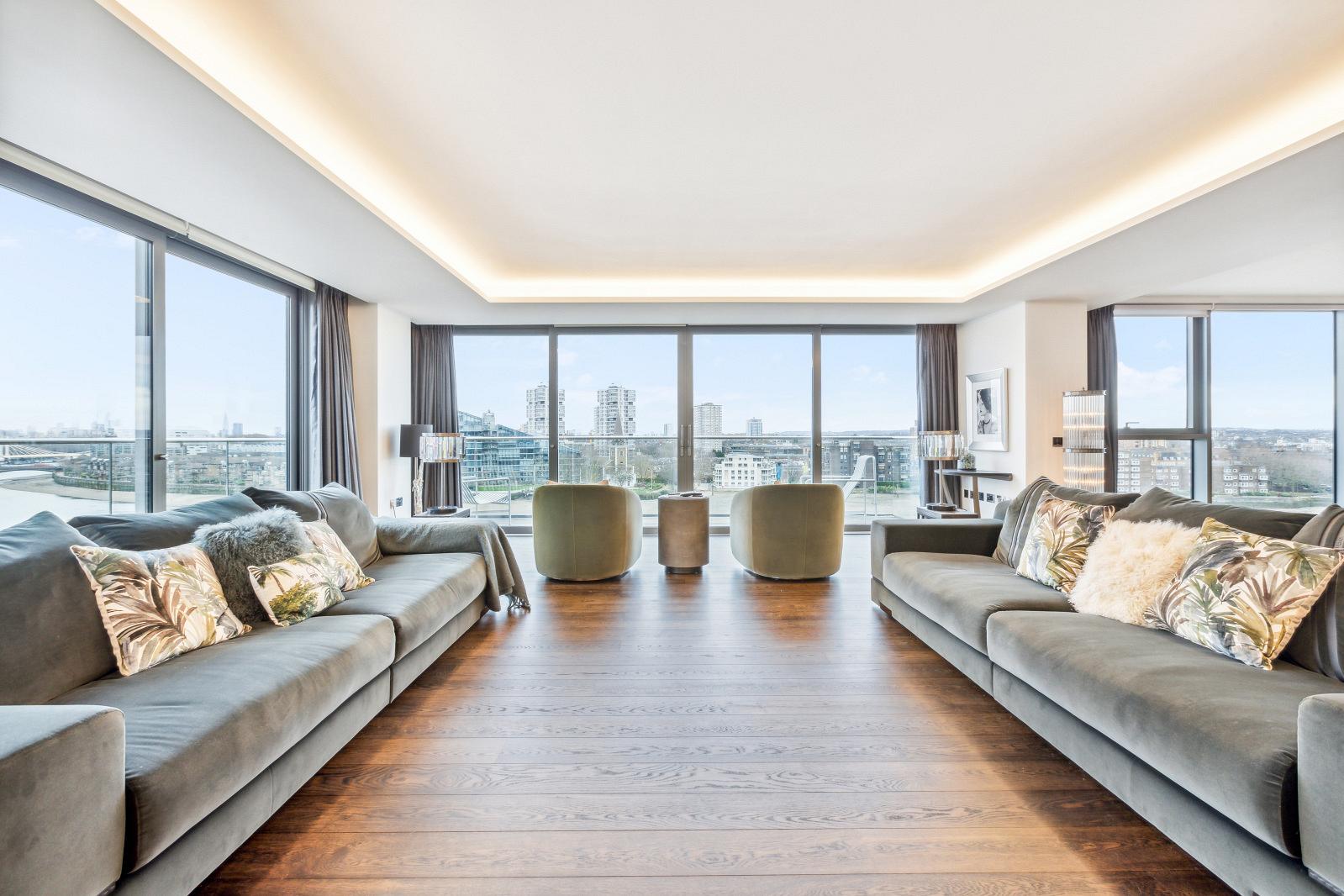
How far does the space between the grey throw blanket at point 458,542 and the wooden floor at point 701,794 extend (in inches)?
23.0

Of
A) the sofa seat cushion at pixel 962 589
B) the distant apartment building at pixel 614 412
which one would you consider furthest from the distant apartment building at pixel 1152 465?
the distant apartment building at pixel 614 412

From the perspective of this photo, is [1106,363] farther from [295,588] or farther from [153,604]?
[153,604]

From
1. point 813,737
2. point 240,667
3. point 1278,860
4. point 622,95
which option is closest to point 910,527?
point 813,737

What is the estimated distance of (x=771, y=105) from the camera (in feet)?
8.23

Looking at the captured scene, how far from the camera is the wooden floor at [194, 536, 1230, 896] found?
139 centimetres

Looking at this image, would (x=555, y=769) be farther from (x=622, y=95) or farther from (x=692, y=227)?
(x=692, y=227)

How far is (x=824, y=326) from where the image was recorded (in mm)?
6250

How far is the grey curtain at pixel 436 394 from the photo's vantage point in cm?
606

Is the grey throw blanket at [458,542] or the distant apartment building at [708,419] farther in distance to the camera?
the distant apartment building at [708,419]

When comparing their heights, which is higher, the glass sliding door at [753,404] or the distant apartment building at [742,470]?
the glass sliding door at [753,404]

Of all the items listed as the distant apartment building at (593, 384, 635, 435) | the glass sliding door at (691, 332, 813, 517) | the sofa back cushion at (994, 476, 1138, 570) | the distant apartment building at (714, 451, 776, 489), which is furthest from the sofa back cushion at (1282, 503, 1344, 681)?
the distant apartment building at (593, 384, 635, 435)

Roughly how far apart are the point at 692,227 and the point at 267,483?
3.78m

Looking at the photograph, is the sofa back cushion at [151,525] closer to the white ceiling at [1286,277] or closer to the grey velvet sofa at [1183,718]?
the grey velvet sofa at [1183,718]

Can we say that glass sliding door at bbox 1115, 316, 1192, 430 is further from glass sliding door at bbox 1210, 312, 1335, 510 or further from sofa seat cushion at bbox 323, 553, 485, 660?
sofa seat cushion at bbox 323, 553, 485, 660
